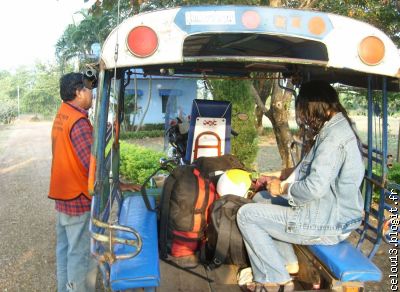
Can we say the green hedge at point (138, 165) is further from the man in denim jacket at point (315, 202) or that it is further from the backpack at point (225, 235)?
the man in denim jacket at point (315, 202)

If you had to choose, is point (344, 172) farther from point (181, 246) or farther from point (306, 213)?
point (181, 246)

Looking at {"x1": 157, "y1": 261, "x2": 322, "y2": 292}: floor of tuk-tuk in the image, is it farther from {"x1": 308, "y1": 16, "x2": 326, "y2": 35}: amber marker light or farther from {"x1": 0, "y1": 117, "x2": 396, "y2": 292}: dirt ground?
{"x1": 0, "y1": 117, "x2": 396, "y2": 292}: dirt ground

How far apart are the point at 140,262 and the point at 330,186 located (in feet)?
4.22

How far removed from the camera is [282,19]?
2.20 m

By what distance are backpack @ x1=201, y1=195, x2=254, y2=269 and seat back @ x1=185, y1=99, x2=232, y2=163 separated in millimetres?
2484

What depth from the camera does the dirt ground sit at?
493 cm

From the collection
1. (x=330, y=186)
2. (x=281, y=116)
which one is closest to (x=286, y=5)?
(x=281, y=116)

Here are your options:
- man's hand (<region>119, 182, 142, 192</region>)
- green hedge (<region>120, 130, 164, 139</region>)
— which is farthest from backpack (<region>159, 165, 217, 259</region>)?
green hedge (<region>120, 130, 164, 139</region>)

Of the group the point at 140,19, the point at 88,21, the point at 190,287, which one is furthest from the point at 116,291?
the point at 88,21

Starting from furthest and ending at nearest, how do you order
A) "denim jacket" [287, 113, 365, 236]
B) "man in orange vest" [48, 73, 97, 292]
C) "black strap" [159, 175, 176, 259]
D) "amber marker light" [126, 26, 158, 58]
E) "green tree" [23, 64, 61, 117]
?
"green tree" [23, 64, 61, 117], "man in orange vest" [48, 73, 97, 292], "black strap" [159, 175, 176, 259], "denim jacket" [287, 113, 365, 236], "amber marker light" [126, 26, 158, 58]

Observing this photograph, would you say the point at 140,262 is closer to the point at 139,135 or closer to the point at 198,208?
the point at 198,208

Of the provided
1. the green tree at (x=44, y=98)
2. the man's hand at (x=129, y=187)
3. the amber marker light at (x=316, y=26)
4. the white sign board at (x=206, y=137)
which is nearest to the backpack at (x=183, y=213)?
the man's hand at (x=129, y=187)

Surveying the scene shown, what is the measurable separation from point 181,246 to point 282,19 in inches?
67.2

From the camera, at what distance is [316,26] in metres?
2.23
